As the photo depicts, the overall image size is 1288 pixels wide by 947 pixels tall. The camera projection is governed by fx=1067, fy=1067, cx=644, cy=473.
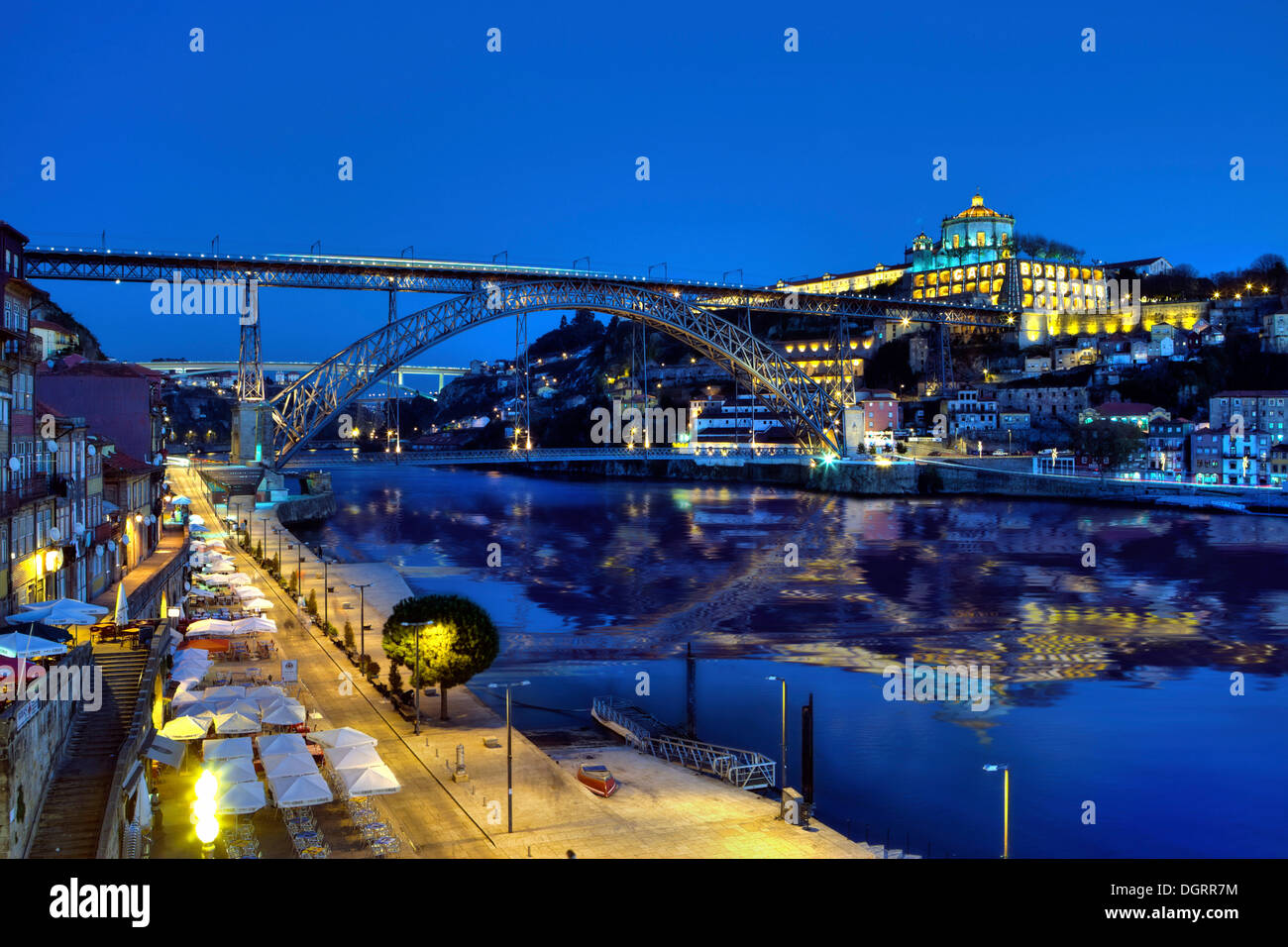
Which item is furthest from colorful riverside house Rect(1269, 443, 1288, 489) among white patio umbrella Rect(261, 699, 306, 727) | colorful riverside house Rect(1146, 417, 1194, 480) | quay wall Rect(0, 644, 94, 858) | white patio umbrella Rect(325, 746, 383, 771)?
quay wall Rect(0, 644, 94, 858)

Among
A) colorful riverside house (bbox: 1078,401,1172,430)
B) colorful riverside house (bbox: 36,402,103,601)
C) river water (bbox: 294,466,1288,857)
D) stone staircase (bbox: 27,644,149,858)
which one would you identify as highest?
colorful riverside house (bbox: 1078,401,1172,430)

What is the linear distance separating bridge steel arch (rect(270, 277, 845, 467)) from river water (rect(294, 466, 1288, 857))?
16.7 feet

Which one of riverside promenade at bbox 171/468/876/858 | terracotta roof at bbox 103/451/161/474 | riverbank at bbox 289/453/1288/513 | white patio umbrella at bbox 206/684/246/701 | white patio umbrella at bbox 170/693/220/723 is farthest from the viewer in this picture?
riverbank at bbox 289/453/1288/513

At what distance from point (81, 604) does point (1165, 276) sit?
277 ft

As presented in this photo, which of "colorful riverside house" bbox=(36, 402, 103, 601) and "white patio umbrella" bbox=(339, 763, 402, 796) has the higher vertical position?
"colorful riverside house" bbox=(36, 402, 103, 601)

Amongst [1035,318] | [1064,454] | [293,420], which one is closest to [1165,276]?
[1035,318]

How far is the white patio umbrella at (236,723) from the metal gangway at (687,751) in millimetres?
4452

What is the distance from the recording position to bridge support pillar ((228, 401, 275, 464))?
130ft

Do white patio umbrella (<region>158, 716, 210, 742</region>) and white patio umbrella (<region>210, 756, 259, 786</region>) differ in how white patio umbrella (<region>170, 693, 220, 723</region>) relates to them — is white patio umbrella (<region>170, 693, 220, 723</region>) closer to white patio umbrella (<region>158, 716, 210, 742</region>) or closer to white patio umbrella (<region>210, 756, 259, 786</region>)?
white patio umbrella (<region>158, 716, 210, 742</region>)

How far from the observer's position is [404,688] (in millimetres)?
13375

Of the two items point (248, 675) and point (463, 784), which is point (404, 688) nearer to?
point (248, 675)

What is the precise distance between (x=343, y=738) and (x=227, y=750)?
39.9 inches
